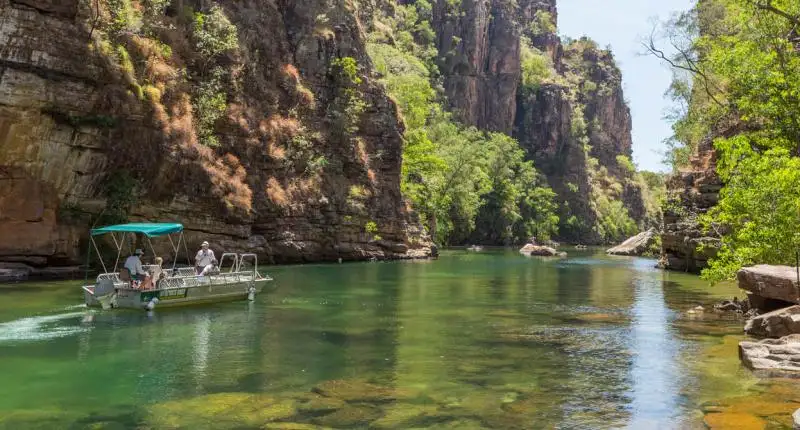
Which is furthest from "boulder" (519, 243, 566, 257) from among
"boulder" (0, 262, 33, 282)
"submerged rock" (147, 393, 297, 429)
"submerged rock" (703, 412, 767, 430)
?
"submerged rock" (147, 393, 297, 429)

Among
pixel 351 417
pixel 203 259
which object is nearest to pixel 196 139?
pixel 203 259

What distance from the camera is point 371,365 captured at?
14523 millimetres

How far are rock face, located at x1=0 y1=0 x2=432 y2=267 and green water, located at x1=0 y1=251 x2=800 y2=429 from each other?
8727mm

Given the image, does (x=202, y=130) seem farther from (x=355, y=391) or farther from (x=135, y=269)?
(x=355, y=391)

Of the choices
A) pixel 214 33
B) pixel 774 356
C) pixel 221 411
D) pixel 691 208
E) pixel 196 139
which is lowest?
pixel 221 411

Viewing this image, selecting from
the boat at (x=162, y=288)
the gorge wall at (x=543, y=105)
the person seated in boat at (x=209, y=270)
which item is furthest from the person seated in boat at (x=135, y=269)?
the gorge wall at (x=543, y=105)

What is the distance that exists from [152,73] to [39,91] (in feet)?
30.5

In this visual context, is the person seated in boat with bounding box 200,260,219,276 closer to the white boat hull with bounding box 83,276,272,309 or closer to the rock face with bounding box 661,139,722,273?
the white boat hull with bounding box 83,276,272,309

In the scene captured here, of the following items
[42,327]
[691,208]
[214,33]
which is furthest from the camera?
[214,33]

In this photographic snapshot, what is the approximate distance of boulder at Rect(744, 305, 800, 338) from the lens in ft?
55.3

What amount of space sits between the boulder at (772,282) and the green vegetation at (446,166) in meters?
47.8

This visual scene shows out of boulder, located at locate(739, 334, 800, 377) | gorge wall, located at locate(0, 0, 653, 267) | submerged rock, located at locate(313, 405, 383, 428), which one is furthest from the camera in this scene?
gorge wall, located at locate(0, 0, 653, 267)

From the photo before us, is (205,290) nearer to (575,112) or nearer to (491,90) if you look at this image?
(491,90)

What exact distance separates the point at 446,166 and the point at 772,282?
5694cm
